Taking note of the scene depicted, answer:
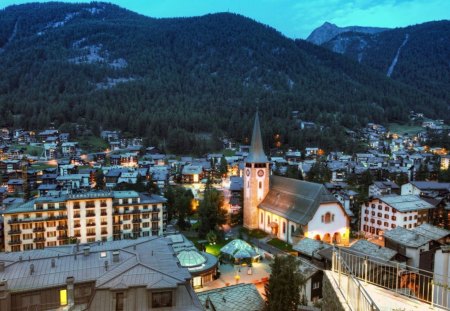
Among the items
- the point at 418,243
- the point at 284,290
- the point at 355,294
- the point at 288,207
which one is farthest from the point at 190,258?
the point at 355,294

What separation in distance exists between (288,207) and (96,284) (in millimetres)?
34505

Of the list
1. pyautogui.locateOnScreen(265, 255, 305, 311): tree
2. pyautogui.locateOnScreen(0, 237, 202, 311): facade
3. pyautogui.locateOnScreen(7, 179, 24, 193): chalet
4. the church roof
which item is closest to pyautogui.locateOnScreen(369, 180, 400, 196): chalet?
the church roof

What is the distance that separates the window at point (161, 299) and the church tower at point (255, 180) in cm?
3599

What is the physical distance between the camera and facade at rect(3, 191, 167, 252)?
48.5m

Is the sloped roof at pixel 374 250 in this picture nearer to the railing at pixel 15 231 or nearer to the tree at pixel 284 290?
the tree at pixel 284 290

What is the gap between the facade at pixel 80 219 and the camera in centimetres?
4847

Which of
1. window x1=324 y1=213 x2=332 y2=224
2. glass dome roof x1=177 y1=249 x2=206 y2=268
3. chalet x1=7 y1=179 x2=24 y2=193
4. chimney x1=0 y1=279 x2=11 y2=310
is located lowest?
chalet x1=7 y1=179 x2=24 y2=193

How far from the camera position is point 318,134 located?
15300cm

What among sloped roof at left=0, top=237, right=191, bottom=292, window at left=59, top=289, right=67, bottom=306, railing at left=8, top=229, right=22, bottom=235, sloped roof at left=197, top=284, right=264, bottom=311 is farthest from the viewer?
railing at left=8, top=229, right=22, bottom=235

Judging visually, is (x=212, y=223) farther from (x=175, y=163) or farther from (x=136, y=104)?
(x=136, y=104)

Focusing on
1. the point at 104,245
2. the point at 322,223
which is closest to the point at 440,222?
the point at 322,223

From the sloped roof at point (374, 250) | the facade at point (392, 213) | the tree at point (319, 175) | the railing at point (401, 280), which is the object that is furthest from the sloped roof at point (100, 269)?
the tree at point (319, 175)

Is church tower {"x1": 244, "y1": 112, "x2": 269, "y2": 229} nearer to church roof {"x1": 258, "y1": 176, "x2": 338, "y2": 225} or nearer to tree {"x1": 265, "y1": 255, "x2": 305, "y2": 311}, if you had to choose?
church roof {"x1": 258, "y1": 176, "x2": 338, "y2": 225}

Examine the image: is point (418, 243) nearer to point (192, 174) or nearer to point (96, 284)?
point (96, 284)
